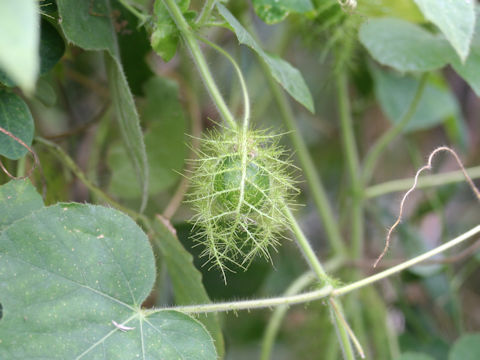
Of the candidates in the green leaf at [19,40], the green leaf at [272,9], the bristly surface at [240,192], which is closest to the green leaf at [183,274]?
the bristly surface at [240,192]

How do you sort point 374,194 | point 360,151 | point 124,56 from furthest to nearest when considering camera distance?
1. point 360,151
2. point 374,194
3. point 124,56

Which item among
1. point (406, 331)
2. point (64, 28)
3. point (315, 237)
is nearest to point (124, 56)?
point (64, 28)

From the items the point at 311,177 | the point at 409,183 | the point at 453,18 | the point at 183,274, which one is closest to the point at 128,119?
the point at 183,274

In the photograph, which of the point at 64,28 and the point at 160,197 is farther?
the point at 160,197

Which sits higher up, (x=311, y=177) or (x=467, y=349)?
(x=311, y=177)

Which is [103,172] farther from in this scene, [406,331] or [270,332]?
[406,331]

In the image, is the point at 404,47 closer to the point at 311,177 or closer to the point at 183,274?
the point at 311,177
